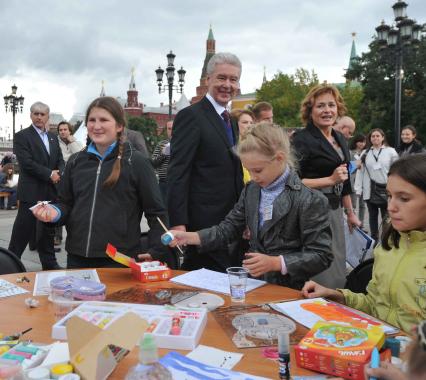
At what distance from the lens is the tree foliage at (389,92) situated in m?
31.2

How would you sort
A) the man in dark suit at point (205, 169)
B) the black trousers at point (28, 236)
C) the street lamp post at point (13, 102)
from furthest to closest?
1. the street lamp post at point (13, 102)
2. the black trousers at point (28, 236)
3. the man in dark suit at point (205, 169)

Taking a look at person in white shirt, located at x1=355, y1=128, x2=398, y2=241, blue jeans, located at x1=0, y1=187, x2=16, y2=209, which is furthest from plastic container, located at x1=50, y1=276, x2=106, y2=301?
blue jeans, located at x1=0, y1=187, x2=16, y2=209

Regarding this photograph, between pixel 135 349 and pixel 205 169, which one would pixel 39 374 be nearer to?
pixel 135 349

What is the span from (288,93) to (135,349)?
133 ft

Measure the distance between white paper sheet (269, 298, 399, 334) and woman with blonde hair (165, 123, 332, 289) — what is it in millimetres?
306

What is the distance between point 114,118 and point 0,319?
1.39 meters

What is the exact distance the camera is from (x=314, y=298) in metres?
1.92

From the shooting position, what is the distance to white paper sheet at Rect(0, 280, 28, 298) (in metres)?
2.07

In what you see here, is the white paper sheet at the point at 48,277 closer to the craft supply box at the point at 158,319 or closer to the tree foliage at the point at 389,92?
the craft supply box at the point at 158,319

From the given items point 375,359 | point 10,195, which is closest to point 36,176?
point 375,359

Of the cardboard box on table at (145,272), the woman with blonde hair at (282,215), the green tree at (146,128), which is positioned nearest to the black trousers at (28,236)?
the cardboard box on table at (145,272)

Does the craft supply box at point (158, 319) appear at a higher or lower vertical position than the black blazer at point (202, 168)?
lower

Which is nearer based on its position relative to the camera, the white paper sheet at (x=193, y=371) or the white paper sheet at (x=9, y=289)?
the white paper sheet at (x=193, y=371)

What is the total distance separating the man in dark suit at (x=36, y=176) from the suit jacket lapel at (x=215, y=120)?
109 inches
